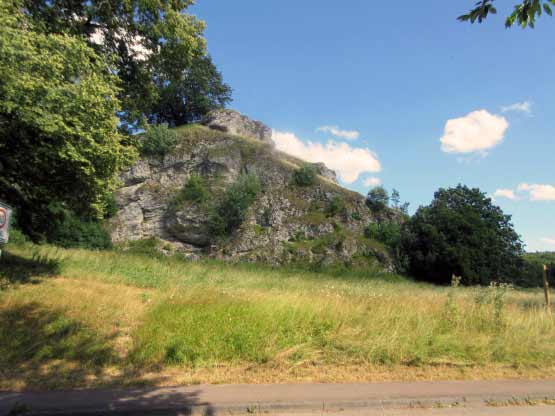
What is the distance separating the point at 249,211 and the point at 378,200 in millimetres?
17143

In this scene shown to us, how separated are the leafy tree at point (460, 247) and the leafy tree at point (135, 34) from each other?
33.2 m

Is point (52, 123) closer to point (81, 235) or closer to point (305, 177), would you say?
point (81, 235)

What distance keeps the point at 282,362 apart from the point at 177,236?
33175 mm

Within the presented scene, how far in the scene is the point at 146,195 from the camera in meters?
38.6

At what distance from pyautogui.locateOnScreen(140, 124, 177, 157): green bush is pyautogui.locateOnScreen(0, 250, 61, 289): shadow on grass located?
29.3m

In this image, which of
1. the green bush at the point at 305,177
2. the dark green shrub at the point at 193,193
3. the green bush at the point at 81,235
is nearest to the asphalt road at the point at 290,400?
the green bush at the point at 81,235

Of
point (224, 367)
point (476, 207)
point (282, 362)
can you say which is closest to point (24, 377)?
point (224, 367)

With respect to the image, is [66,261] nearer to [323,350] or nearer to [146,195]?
[323,350]

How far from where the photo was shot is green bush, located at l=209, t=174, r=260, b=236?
36.1 m

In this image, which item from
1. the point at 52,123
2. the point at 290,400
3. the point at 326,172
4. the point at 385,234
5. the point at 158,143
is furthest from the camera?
the point at 326,172

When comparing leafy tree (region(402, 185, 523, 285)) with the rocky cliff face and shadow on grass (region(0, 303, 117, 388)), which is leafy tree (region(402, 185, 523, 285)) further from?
shadow on grass (region(0, 303, 117, 388))

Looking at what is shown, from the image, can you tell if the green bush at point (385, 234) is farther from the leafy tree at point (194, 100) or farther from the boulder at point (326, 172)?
the leafy tree at point (194, 100)

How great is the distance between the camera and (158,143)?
4150 cm

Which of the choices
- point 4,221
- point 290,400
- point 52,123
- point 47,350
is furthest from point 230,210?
point 290,400
